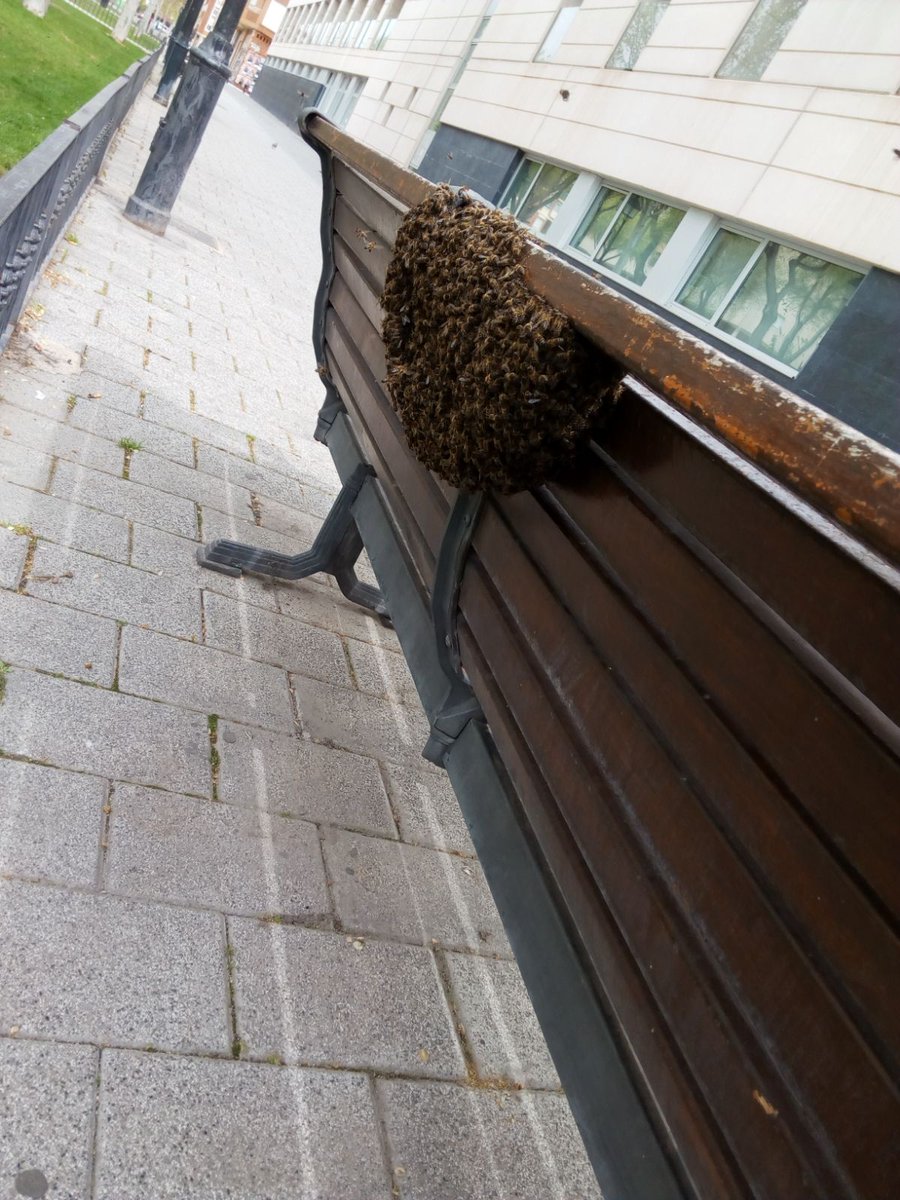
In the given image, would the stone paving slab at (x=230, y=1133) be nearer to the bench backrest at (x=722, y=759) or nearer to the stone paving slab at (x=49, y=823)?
the stone paving slab at (x=49, y=823)

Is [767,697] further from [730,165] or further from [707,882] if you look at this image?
[730,165]

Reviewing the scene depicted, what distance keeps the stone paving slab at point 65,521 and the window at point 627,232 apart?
11511 mm

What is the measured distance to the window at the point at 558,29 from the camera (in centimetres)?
1770

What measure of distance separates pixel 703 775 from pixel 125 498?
3303 millimetres

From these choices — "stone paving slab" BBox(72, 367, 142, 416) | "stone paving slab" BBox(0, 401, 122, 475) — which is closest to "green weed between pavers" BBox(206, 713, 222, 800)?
"stone paving slab" BBox(0, 401, 122, 475)

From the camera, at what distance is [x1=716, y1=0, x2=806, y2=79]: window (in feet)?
39.5

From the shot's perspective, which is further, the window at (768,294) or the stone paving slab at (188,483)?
the window at (768,294)

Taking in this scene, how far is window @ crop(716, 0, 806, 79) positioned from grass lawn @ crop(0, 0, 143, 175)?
8.45m

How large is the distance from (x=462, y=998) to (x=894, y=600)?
2.04 meters

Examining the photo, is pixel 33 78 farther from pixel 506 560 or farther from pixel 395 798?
pixel 506 560

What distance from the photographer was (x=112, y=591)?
129 inches

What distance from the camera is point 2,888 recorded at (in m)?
2.07

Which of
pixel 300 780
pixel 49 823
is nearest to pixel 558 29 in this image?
pixel 300 780

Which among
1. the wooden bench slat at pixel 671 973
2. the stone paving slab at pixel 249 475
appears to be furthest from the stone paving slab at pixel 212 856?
the stone paving slab at pixel 249 475
